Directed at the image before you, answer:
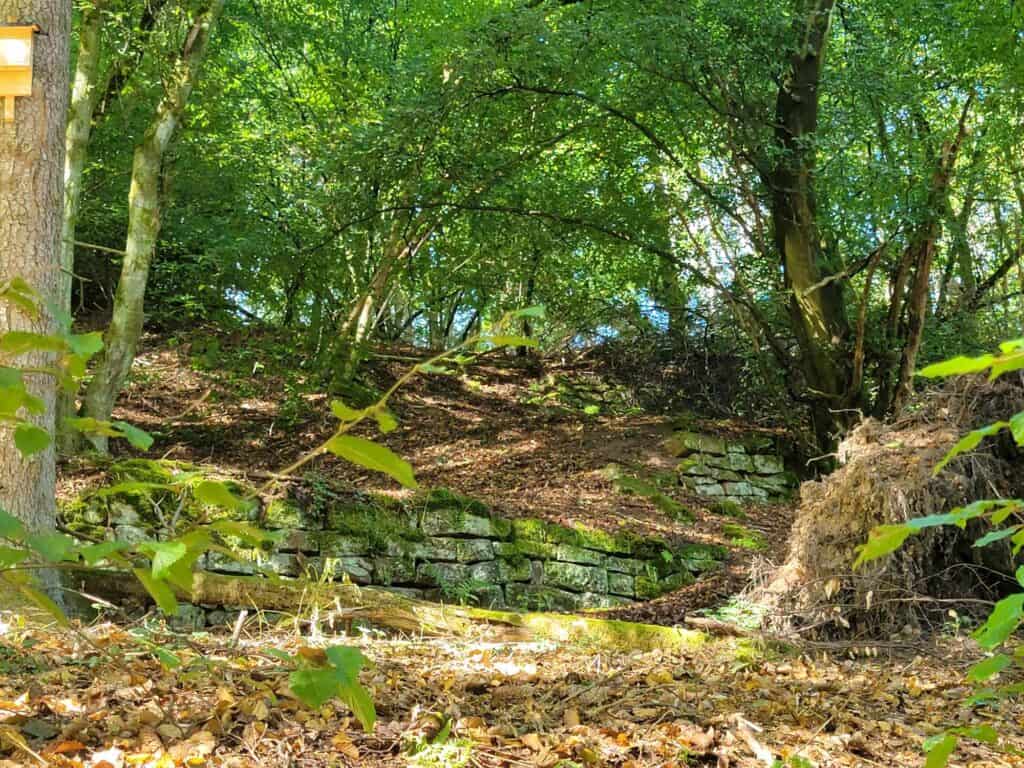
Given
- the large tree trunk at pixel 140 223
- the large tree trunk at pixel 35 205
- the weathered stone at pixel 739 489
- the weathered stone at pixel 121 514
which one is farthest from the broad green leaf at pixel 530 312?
the weathered stone at pixel 739 489

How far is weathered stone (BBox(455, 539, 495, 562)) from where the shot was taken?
6645 millimetres

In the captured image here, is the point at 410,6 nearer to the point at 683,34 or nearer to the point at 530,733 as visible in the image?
the point at 683,34

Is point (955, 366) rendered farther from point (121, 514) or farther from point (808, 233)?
point (808, 233)

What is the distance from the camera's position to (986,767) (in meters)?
2.33

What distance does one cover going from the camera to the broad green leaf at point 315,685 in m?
1.11

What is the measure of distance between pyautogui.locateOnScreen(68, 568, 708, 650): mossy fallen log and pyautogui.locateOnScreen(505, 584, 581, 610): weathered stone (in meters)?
2.29

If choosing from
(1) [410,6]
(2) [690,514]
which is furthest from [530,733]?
(1) [410,6]

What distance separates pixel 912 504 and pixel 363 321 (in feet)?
20.8

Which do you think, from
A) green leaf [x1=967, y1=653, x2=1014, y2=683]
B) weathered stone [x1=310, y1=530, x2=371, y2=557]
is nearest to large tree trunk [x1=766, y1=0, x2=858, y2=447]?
weathered stone [x1=310, y1=530, x2=371, y2=557]

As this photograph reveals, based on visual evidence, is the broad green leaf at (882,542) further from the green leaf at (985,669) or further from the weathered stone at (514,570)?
the weathered stone at (514,570)

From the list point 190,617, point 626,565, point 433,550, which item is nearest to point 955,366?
point 190,617

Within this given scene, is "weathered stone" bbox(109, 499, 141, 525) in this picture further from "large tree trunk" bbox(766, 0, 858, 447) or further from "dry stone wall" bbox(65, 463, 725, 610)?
"large tree trunk" bbox(766, 0, 858, 447)

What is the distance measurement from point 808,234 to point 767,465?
9.37 ft

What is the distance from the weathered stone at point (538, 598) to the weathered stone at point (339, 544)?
116cm
